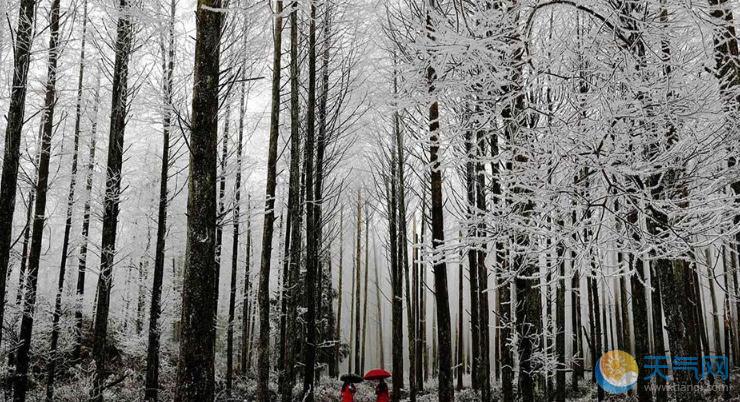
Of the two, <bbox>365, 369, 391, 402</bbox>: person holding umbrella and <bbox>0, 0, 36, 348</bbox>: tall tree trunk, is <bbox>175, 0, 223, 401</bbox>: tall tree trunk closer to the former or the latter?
<bbox>0, 0, 36, 348</bbox>: tall tree trunk

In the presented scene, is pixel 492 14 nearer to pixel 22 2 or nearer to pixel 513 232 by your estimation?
pixel 513 232

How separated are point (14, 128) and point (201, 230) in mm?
3994

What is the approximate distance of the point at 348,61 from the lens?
33.1ft

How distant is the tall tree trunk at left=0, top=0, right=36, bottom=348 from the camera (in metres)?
5.94

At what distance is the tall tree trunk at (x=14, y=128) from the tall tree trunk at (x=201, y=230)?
329 cm

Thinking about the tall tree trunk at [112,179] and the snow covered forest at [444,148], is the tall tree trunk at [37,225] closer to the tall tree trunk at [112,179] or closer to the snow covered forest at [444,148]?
the snow covered forest at [444,148]

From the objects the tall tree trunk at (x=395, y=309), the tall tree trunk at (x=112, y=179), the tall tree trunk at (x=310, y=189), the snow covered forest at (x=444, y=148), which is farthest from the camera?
the tall tree trunk at (x=395, y=309)

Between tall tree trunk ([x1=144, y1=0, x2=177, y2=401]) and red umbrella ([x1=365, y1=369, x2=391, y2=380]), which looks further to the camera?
tall tree trunk ([x1=144, y1=0, x2=177, y2=401])

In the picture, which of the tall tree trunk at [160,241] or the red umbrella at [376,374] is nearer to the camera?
the red umbrella at [376,374]

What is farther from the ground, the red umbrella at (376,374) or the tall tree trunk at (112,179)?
the tall tree trunk at (112,179)

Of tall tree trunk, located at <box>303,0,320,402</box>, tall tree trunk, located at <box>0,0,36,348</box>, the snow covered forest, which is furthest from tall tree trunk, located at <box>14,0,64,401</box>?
tall tree trunk, located at <box>303,0,320,402</box>

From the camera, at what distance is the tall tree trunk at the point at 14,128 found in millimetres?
5941

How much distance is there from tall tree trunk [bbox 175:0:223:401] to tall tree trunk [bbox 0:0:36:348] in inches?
130

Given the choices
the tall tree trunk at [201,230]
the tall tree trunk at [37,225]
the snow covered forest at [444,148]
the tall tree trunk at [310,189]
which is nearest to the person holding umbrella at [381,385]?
the tall tree trunk at [310,189]
